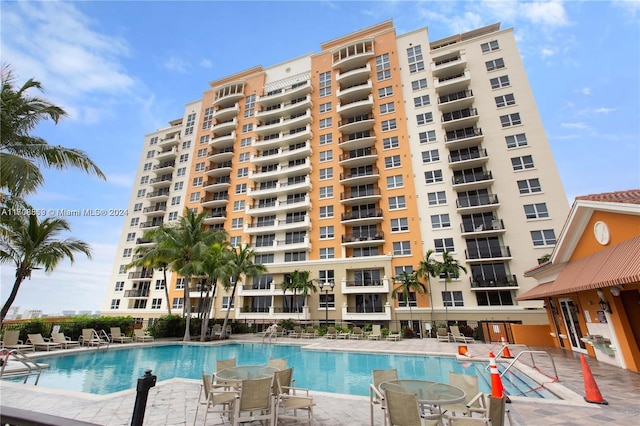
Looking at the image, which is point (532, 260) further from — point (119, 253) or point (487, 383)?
point (119, 253)

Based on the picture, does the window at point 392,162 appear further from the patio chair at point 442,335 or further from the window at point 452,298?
the patio chair at point 442,335

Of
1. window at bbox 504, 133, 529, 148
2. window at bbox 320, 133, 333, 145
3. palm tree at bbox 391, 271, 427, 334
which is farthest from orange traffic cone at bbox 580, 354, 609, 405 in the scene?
window at bbox 320, 133, 333, 145

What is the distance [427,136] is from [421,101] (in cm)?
494

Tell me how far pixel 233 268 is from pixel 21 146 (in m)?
17.1

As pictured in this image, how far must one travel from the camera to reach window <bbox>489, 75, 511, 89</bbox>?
1271 inches

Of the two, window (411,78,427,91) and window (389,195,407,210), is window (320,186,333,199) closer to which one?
window (389,195,407,210)

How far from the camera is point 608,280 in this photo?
28.7 ft

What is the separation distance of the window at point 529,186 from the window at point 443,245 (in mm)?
8324

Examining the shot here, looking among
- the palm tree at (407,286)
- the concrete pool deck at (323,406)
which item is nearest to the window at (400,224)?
the palm tree at (407,286)

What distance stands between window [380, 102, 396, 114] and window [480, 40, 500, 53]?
39.1 ft

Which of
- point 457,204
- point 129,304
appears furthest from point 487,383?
point 129,304

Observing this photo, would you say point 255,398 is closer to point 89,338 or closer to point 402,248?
point 89,338

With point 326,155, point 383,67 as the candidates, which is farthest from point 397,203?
point 383,67

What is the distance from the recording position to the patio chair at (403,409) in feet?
14.5
